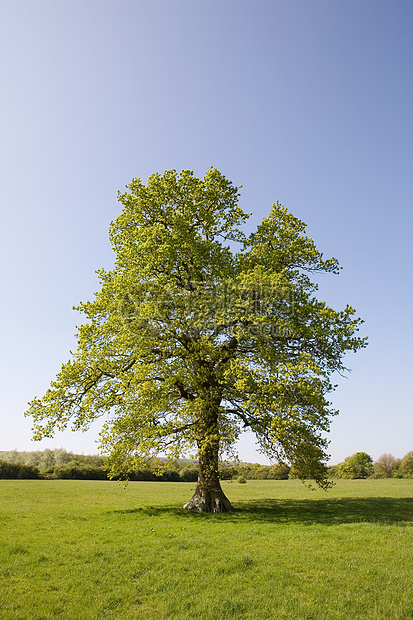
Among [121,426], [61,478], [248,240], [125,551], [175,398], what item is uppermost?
[248,240]

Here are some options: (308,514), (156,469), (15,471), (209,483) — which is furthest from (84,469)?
(308,514)

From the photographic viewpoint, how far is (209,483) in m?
22.6

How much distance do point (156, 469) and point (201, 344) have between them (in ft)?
115

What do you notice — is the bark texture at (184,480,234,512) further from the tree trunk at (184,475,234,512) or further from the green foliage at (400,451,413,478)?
the green foliage at (400,451,413,478)

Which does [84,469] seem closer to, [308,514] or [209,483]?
[209,483]

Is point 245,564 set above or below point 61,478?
above

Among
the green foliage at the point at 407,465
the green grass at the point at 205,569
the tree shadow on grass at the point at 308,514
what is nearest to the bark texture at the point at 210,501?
the tree shadow on grass at the point at 308,514

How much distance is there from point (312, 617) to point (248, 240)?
66.2ft

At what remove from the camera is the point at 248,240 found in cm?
2545

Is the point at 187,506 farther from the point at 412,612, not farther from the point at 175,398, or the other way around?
the point at 412,612

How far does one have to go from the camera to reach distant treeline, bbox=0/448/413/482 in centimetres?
5270

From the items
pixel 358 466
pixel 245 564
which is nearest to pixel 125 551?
pixel 245 564

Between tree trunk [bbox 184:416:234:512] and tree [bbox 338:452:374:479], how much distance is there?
52124mm

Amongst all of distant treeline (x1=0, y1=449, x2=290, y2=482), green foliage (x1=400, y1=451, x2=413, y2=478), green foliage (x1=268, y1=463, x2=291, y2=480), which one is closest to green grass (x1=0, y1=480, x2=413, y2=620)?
distant treeline (x1=0, y1=449, x2=290, y2=482)
